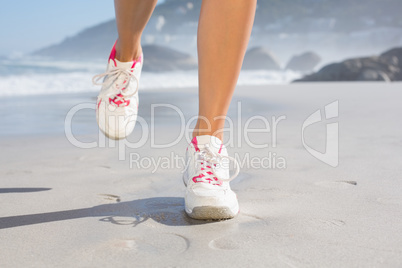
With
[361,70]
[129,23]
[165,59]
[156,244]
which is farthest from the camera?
[165,59]

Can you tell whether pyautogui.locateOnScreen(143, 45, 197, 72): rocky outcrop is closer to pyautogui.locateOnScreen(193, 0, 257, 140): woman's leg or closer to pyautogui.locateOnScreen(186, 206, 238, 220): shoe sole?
pyautogui.locateOnScreen(193, 0, 257, 140): woman's leg

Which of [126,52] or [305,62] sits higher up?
[305,62]

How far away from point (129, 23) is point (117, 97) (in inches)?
10.9

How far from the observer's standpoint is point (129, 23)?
158cm

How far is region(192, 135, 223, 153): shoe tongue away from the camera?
1172 millimetres

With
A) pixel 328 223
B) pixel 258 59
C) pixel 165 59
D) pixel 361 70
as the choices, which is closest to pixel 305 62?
pixel 258 59

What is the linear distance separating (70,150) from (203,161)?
3.49 ft

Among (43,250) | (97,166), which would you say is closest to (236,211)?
(43,250)

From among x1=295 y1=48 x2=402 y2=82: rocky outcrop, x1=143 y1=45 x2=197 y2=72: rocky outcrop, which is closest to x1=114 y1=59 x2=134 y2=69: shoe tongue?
x1=295 y1=48 x2=402 y2=82: rocky outcrop

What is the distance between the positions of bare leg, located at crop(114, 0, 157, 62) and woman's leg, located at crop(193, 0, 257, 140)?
47 centimetres

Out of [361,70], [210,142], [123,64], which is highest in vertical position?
[361,70]

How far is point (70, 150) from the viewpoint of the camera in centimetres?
203

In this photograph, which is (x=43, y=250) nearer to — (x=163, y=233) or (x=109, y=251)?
(x=109, y=251)

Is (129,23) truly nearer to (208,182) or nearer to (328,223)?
(208,182)
